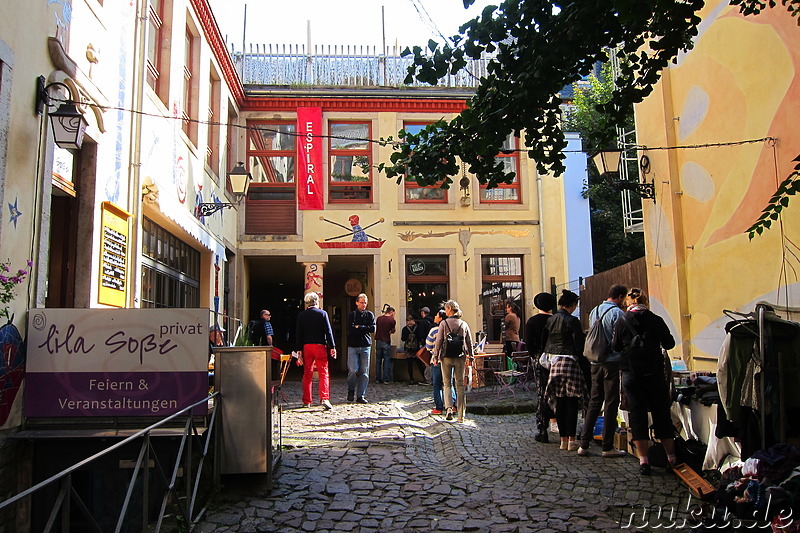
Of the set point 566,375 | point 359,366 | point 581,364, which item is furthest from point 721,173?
point 359,366

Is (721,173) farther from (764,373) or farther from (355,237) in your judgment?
(355,237)

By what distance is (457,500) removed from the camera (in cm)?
512

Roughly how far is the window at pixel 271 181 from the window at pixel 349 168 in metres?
0.99

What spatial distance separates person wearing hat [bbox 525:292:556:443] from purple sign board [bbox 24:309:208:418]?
3.85 meters

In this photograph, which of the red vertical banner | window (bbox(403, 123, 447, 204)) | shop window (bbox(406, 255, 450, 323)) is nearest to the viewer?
the red vertical banner

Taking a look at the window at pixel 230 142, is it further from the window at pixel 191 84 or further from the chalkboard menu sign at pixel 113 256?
the chalkboard menu sign at pixel 113 256

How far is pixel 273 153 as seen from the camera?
52.1 ft

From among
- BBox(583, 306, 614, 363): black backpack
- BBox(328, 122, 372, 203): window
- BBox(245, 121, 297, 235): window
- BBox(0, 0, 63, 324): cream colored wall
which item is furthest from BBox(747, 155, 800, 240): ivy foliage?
BBox(245, 121, 297, 235): window

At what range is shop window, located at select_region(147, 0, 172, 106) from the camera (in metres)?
9.30

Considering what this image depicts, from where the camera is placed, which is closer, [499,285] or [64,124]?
[64,124]

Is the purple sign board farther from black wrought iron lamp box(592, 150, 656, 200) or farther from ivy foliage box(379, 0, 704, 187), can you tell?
black wrought iron lamp box(592, 150, 656, 200)

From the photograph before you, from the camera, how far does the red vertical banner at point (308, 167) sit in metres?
15.7

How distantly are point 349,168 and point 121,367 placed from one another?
1192 centimetres

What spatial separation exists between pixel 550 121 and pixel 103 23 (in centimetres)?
499
